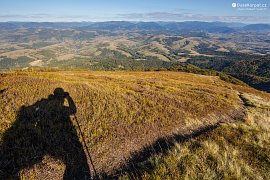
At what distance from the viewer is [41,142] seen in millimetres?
12445

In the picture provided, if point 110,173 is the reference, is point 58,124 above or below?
above

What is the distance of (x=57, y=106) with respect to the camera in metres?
17.0

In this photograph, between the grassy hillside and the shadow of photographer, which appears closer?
the grassy hillside

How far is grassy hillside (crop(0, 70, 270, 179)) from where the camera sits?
10141mm

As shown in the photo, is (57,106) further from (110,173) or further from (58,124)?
(110,173)

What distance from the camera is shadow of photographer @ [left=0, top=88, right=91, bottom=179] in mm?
10680

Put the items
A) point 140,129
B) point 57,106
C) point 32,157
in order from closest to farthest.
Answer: point 32,157, point 140,129, point 57,106

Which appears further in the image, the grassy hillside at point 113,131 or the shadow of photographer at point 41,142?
the shadow of photographer at point 41,142

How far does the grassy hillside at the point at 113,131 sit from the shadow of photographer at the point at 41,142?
46 millimetres

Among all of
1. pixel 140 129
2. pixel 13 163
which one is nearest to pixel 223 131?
pixel 140 129

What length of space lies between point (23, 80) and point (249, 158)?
67.6 feet

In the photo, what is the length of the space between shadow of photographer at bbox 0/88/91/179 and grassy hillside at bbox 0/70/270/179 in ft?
0.15

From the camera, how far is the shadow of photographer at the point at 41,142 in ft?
35.0

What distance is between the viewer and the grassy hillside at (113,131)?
33.3 ft
